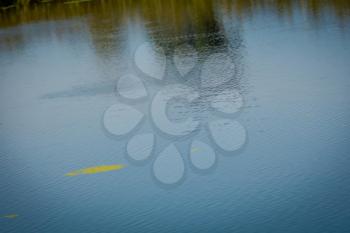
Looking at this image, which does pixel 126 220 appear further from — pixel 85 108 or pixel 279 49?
pixel 279 49

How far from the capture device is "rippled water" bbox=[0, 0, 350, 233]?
370 centimetres

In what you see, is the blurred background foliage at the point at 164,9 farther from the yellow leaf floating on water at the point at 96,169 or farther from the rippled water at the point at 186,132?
the yellow leaf floating on water at the point at 96,169

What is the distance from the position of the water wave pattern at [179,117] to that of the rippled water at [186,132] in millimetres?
15

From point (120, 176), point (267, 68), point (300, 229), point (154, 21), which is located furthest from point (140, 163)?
point (154, 21)

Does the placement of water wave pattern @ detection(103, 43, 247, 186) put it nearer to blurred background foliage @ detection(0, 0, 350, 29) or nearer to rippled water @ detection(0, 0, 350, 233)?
rippled water @ detection(0, 0, 350, 233)

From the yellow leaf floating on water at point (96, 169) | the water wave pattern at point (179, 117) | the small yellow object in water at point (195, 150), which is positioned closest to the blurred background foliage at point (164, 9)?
the water wave pattern at point (179, 117)

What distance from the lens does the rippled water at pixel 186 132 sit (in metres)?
3.70

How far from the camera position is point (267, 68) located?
263 inches

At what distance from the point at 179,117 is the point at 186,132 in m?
0.42

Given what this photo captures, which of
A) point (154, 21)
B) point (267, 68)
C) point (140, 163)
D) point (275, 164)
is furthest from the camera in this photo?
point (154, 21)

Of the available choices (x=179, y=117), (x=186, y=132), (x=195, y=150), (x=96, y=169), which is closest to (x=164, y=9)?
(x=179, y=117)

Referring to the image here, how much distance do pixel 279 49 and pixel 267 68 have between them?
0.93 metres

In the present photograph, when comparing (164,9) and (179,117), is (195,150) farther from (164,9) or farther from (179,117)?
(164,9)

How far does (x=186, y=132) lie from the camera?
4.97 meters
